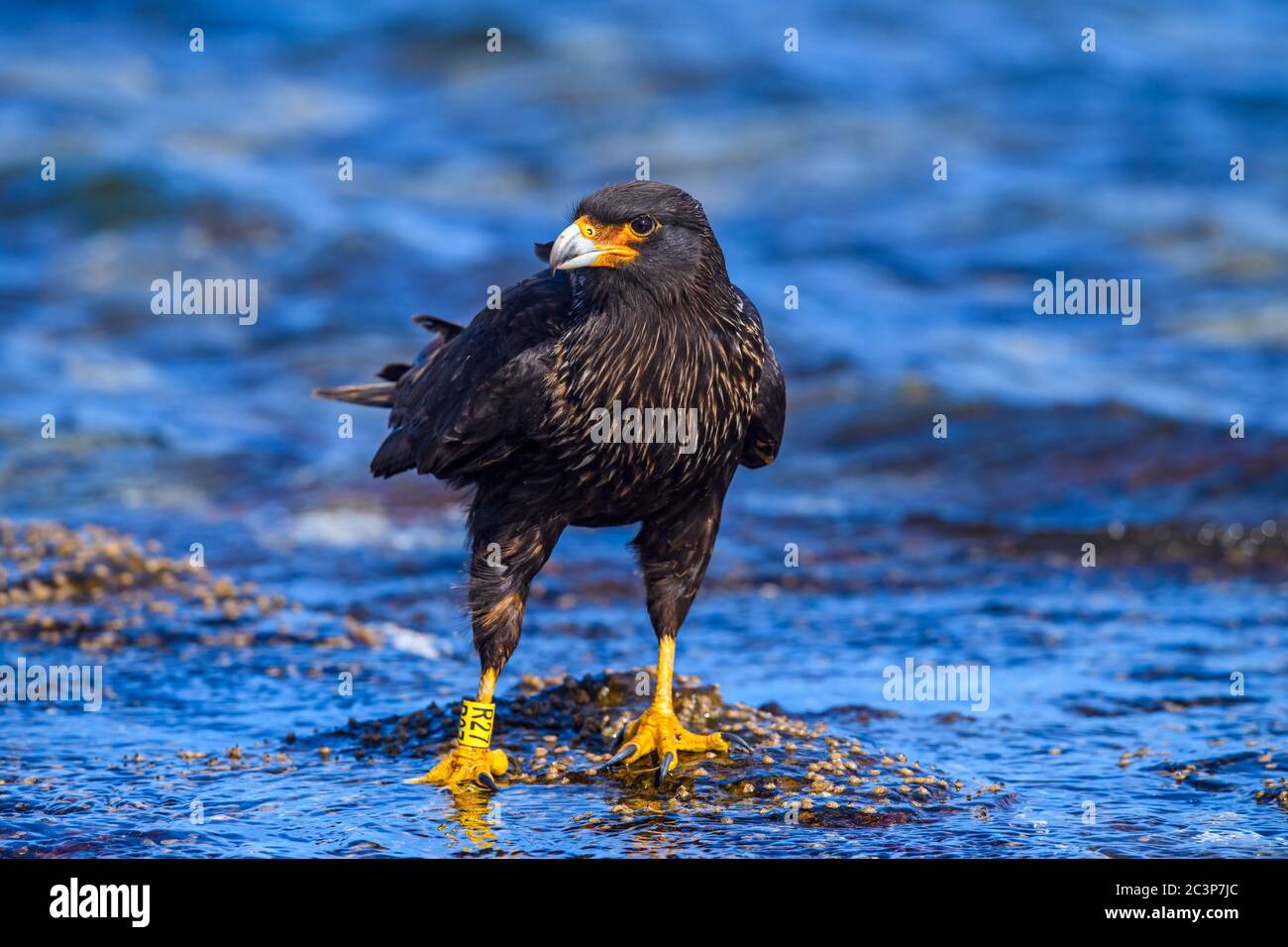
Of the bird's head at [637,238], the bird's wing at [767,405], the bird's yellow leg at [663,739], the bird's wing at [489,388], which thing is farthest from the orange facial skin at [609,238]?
the bird's yellow leg at [663,739]

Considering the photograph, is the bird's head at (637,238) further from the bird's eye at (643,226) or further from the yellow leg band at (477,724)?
the yellow leg band at (477,724)

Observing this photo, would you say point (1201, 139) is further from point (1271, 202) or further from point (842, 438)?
point (842, 438)

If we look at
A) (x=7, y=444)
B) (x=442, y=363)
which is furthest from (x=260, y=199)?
(x=442, y=363)

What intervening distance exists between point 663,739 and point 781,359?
9.09 meters

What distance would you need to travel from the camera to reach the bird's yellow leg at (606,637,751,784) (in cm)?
587

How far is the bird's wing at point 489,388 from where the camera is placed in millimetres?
5789

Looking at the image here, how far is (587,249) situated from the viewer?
5.59 m

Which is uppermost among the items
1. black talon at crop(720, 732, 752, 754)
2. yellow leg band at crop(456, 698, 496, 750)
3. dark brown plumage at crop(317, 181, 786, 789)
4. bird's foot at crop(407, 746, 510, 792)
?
dark brown plumage at crop(317, 181, 786, 789)

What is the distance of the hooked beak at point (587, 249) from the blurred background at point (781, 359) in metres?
1.63

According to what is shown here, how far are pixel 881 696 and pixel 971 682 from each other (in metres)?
0.48

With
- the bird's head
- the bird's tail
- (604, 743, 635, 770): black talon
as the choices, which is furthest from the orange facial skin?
the bird's tail

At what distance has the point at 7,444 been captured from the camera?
41.9 ft

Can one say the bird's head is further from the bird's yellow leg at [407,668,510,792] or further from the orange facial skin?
the bird's yellow leg at [407,668,510,792]

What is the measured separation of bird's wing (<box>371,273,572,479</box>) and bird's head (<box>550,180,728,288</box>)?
13.7 inches
